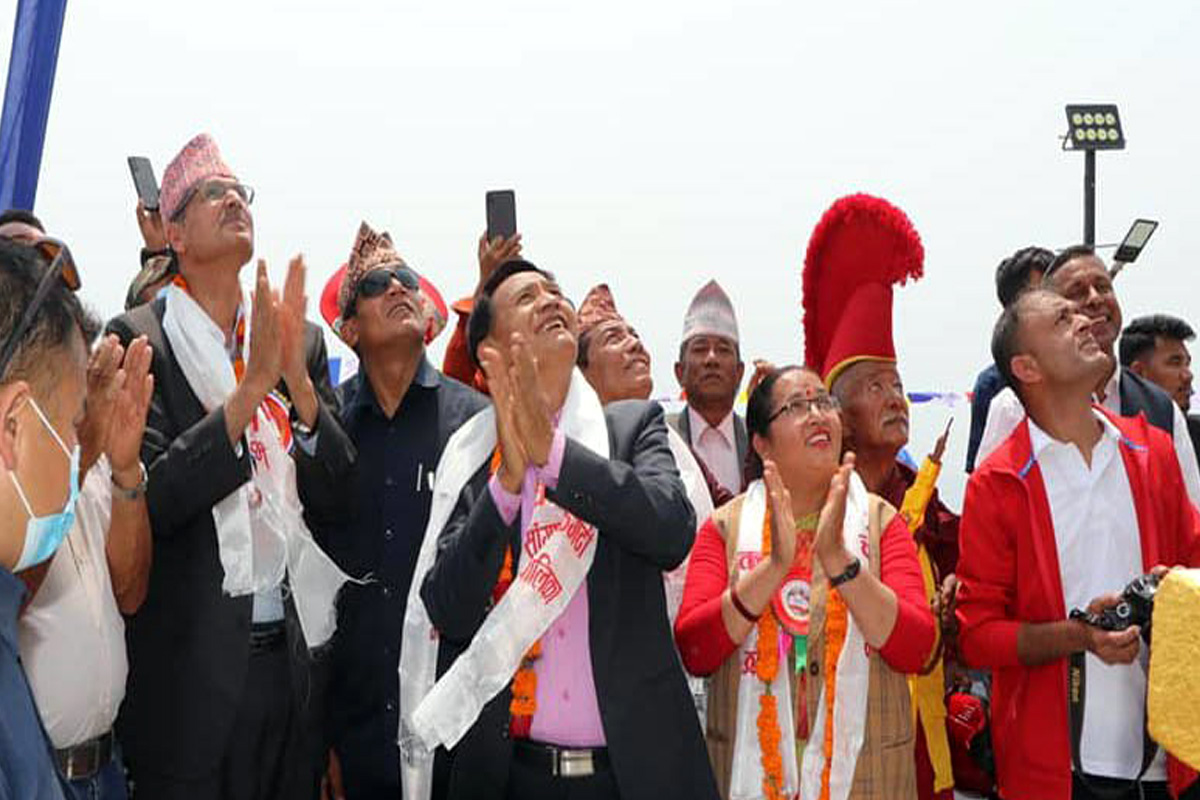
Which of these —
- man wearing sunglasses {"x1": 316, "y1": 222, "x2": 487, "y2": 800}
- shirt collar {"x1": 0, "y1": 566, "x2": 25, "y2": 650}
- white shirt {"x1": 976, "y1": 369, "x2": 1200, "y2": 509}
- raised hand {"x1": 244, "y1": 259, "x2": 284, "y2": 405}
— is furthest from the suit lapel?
shirt collar {"x1": 0, "y1": 566, "x2": 25, "y2": 650}

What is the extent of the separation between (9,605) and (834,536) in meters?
2.02

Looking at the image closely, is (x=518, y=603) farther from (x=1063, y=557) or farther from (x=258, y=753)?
(x=1063, y=557)

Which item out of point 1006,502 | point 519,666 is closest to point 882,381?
point 1006,502

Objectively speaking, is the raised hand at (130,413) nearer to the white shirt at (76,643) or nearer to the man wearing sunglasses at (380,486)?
the white shirt at (76,643)

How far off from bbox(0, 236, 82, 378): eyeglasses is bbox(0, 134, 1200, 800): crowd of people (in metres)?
0.02

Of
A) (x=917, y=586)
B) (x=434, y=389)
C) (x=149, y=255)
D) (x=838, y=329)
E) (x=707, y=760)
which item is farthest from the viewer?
(x=149, y=255)

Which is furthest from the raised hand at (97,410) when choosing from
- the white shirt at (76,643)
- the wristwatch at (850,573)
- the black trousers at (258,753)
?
the wristwatch at (850,573)

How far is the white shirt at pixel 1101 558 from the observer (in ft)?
11.7

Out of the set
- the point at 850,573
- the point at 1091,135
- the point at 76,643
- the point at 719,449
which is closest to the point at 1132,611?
the point at 850,573

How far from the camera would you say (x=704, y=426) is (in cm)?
521

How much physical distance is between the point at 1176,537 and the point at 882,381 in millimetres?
1139

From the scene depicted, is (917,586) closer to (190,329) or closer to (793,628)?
(793,628)

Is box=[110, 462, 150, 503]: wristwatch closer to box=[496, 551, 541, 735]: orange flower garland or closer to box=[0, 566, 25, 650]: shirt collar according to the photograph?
box=[496, 551, 541, 735]: orange flower garland

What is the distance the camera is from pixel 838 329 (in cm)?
465
